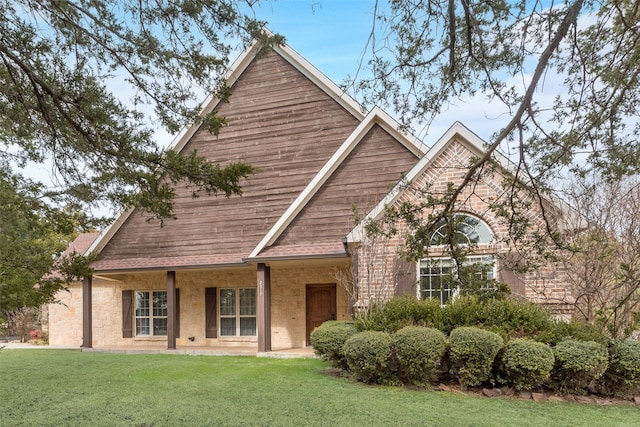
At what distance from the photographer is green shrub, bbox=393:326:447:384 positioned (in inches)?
388

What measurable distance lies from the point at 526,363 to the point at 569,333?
4.32 ft

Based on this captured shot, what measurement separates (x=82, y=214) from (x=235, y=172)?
2.12m

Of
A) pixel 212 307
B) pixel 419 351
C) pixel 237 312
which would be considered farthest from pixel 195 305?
pixel 419 351

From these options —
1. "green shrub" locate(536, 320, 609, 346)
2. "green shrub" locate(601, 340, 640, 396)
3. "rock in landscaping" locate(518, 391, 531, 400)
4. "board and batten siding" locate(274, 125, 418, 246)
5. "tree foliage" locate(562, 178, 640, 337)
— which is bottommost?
"rock in landscaping" locate(518, 391, 531, 400)

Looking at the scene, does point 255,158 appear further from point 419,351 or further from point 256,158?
point 419,351

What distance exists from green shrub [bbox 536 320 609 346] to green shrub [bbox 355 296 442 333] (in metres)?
2.02

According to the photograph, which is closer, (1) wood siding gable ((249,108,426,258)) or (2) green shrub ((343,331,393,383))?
(2) green shrub ((343,331,393,383))

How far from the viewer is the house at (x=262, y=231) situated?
50.9 ft

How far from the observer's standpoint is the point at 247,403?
8.68 m

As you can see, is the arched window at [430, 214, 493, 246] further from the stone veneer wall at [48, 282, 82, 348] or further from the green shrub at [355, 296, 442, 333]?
the stone veneer wall at [48, 282, 82, 348]

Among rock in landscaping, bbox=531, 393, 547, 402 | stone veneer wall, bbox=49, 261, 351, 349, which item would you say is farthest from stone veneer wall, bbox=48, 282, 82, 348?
rock in landscaping, bbox=531, 393, 547, 402

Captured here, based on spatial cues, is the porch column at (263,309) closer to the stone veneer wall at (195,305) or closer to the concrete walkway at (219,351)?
the concrete walkway at (219,351)

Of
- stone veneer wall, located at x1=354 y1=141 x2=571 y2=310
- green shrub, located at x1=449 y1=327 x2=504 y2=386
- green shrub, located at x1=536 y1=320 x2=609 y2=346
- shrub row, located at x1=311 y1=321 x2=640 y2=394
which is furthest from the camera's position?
stone veneer wall, located at x1=354 y1=141 x2=571 y2=310

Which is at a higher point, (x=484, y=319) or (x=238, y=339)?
(x=484, y=319)
